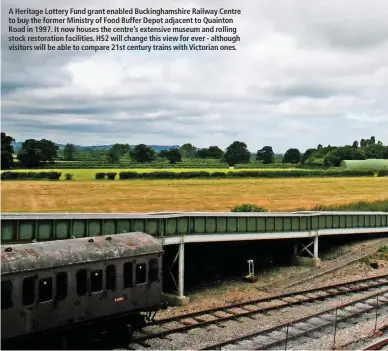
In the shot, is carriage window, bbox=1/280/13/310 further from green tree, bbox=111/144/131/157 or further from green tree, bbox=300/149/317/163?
green tree, bbox=300/149/317/163

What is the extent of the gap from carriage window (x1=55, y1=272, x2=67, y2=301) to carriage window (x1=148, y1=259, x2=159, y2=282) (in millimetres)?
3631

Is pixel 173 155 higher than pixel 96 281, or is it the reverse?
pixel 173 155

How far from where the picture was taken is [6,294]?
1499 cm

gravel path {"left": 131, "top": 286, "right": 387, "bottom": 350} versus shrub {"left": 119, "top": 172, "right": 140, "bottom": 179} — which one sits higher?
shrub {"left": 119, "top": 172, "right": 140, "bottom": 179}

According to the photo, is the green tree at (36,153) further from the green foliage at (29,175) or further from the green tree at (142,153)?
the green tree at (142,153)

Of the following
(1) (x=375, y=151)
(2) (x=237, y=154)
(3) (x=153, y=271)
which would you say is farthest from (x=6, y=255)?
(1) (x=375, y=151)

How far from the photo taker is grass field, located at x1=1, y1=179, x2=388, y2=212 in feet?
158

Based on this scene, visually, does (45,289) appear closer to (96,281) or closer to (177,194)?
(96,281)

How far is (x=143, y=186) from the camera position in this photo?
63625 millimetres

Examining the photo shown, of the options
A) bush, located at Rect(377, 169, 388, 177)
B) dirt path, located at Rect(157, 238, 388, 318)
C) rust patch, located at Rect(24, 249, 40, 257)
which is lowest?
dirt path, located at Rect(157, 238, 388, 318)

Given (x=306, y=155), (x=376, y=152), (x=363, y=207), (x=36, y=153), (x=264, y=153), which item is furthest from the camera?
(x=306, y=155)

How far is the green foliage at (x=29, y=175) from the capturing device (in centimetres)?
6075

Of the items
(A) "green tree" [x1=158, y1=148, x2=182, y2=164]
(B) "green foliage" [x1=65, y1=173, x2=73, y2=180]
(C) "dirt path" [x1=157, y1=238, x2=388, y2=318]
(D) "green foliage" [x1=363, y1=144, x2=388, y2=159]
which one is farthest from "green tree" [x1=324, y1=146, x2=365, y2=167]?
(C) "dirt path" [x1=157, y1=238, x2=388, y2=318]

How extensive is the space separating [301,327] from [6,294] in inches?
463
